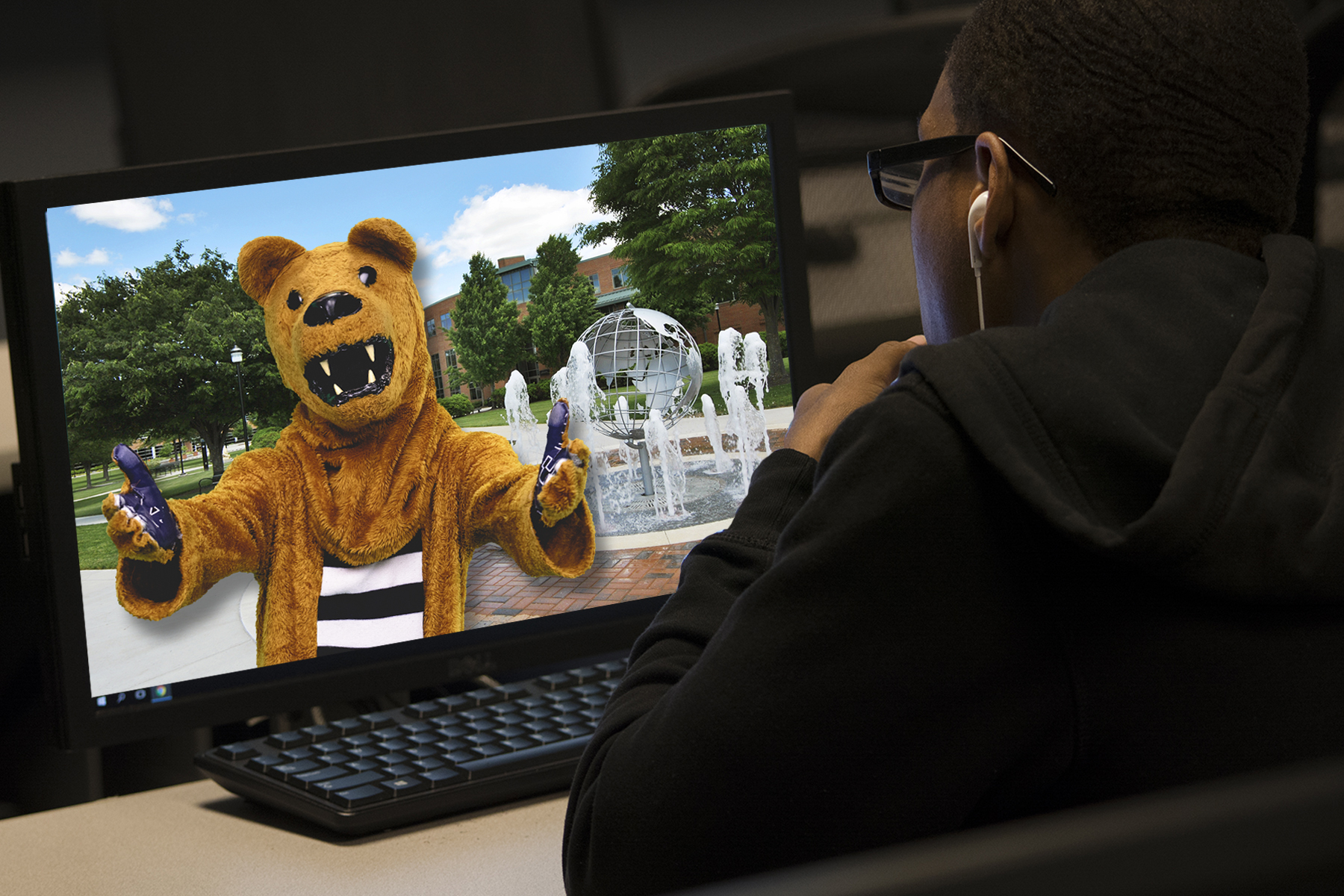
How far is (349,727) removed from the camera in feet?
2.74

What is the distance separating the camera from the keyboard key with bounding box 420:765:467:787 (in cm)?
73

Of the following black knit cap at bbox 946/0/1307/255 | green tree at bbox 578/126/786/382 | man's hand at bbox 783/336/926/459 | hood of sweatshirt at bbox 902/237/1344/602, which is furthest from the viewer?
green tree at bbox 578/126/786/382

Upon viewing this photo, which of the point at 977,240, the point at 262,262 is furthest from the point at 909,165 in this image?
the point at 262,262

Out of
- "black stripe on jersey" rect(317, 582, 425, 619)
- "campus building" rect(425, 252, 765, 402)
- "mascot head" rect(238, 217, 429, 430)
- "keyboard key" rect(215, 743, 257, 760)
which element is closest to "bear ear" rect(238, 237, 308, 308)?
"mascot head" rect(238, 217, 429, 430)

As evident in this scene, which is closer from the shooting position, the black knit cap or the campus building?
the black knit cap

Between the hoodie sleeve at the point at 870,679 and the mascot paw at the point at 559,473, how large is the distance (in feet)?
1.67

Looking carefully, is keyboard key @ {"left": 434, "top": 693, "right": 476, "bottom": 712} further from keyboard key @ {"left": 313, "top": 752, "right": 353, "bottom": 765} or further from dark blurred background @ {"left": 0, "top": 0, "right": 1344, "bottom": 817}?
dark blurred background @ {"left": 0, "top": 0, "right": 1344, "bottom": 817}

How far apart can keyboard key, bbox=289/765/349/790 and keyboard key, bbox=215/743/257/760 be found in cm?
8

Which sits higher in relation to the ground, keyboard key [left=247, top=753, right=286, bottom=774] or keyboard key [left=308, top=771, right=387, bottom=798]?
keyboard key [left=247, top=753, right=286, bottom=774]

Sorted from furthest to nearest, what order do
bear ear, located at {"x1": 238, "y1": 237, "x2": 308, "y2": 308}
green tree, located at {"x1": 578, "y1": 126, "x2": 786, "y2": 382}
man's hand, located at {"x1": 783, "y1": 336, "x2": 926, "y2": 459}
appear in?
1. green tree, located at {"x1": 578, "y1": 126, "x2": 786, "y2": 382}
2. bear ear, located at {"x1": 238, "y1": 237, "x2": 308, "y2": 308}
3. man's hand, located at {"x1": 783, "y1": 336, "x2": 926, "y2": 459}

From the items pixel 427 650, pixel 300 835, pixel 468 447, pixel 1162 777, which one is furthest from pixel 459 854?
pixel 1162 777

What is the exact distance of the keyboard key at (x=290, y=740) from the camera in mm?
812

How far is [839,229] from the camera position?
1.23m

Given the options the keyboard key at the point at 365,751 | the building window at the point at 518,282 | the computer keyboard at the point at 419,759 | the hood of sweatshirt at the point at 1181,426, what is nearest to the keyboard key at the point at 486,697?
the computer keyboard at the point at 419,759
